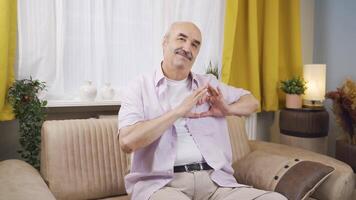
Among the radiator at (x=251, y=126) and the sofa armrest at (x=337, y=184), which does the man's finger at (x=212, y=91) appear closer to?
the sofa armrest at (x=337, y=184)

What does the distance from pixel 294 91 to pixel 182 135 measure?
4.55 feet

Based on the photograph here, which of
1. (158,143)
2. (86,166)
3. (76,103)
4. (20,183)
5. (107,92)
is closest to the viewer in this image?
(20,183)

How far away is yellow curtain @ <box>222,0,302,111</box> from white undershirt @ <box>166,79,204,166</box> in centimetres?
97

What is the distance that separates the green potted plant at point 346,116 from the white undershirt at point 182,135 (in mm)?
1300

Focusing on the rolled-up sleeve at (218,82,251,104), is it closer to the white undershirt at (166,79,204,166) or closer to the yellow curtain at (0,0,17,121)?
the white undershirt at (166,79,204,166)

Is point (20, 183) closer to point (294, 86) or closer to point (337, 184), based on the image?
point (337, 184)

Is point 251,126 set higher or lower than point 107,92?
lower

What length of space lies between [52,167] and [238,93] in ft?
3.22

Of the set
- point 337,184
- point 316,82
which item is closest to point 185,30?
point 337,184

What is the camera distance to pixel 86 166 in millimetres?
1562

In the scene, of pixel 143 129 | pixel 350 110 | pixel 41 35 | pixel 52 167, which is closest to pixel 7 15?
pixel 41 35

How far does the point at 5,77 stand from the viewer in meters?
1.60

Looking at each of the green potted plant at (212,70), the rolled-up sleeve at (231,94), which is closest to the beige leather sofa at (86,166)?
the rolled-up sleeve at (231,94)

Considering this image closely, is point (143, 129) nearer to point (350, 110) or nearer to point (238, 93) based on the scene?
point (238, 93)
